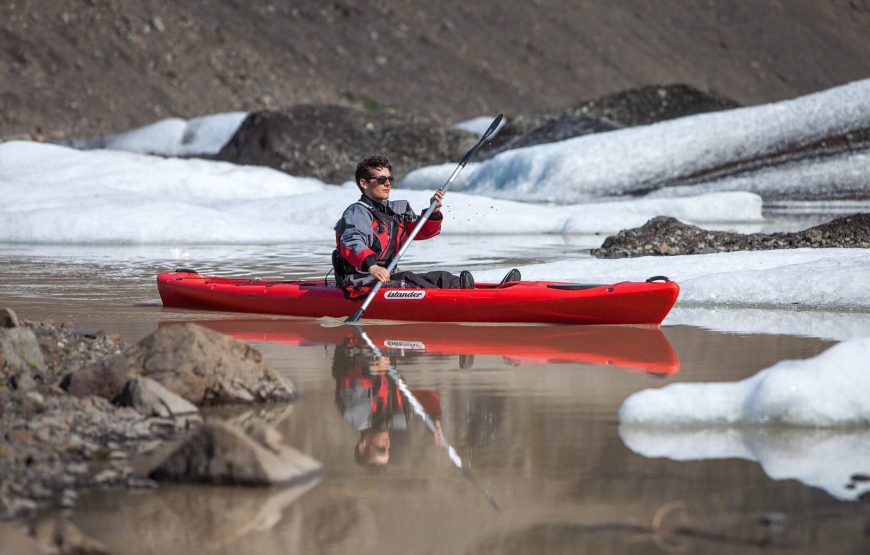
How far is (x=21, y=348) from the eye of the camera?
4.41m

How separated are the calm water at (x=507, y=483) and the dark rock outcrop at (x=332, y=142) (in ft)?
63.4

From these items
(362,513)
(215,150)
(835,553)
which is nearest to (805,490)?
(835,553)

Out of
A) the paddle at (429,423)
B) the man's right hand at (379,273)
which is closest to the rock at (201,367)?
the paddle at (429,423)

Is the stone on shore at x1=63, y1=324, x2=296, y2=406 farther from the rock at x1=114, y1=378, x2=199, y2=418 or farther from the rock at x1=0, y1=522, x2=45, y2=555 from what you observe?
the rock at x1=0, y1=522, x2=45, y2=555

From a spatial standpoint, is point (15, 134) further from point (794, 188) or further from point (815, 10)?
point (815, 10)

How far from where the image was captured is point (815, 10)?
6344 centimetres

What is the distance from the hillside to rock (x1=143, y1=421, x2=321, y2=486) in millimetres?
30189

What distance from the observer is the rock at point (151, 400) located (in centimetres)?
396

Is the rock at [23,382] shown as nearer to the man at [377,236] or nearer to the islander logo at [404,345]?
the islander logo at [404,345]

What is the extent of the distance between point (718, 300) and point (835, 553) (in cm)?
460

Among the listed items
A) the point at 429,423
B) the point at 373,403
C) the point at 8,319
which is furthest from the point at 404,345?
the point at 429,423

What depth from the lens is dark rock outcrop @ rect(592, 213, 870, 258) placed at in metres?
10.4

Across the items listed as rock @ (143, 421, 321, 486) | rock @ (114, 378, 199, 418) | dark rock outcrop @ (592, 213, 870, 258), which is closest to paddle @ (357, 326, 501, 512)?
rock @ (143, 421, 321, 486)

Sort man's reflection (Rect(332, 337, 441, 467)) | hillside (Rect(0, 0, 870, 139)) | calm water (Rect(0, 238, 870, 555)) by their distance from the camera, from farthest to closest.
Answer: hillside (Rect(0, 0, 870, 139)) < man's reflection (Rect(332, 337, 441, 467)) < calm water (Rect(0, 238, 870, 555))
